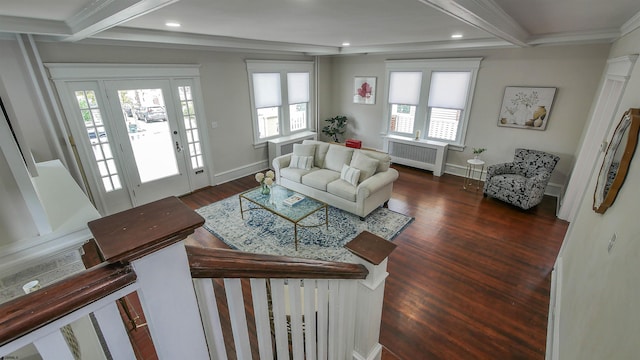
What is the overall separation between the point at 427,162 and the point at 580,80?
2718 mm

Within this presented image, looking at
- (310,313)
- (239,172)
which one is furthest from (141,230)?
(239,172)

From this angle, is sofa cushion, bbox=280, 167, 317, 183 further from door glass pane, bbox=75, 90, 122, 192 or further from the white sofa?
door glass pane, bbox=75, 90, 122, 192

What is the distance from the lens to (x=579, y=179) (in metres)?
3.83

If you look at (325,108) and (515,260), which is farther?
(325,108)

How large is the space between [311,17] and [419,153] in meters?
4.38

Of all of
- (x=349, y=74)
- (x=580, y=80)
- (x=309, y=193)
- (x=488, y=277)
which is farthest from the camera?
(x=349, y=74)

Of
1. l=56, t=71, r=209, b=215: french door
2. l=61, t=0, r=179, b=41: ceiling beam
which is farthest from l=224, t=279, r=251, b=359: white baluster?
l=56, t=71, r=209, b=215: french door

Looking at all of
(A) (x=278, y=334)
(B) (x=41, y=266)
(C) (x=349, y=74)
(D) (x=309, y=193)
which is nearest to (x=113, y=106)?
(D) (x=309, y=193)

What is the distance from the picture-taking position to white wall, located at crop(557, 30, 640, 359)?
3.73ft

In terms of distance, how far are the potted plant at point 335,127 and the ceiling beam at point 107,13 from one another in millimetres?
5239

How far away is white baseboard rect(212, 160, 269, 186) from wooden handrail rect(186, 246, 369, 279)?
481 centimetres

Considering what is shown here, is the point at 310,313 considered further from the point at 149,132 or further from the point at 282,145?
the point at 282,145

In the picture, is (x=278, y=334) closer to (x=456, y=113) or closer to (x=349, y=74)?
(x=456, y=113)

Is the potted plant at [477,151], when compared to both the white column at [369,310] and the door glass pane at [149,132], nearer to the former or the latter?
the white column at [369,310]
